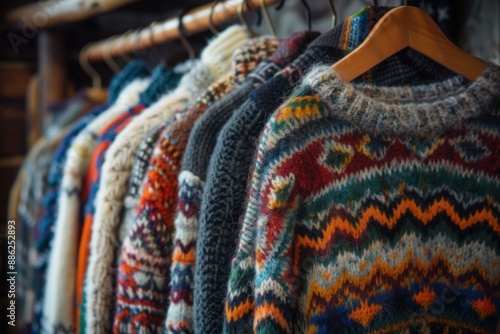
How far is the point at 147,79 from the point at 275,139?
601mm

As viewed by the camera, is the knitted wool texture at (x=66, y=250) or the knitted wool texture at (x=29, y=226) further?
the knitted wool texture at (x=29, y=226)

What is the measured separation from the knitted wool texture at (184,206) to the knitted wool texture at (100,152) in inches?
7.9

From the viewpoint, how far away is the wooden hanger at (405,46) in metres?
0.60

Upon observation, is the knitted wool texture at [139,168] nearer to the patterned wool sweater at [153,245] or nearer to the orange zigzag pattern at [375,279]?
the patterned wool sweater at [153,245]

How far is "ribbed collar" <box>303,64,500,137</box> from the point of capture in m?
0.58

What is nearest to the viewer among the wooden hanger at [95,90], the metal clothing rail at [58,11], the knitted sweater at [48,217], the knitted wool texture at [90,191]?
the knitted wool texture at [90,191]

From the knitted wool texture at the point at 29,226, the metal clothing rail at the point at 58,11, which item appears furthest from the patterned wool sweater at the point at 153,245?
the metal clothing rail at the point at 58,11

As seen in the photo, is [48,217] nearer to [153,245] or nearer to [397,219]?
[153,245]

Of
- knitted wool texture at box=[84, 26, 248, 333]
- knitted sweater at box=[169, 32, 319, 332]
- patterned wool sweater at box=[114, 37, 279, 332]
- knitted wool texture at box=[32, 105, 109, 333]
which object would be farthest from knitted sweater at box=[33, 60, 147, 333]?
knitted sweater at box=[169, 32, 319, 332]

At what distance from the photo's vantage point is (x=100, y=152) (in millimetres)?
872

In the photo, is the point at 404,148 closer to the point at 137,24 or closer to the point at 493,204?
the point at 493,204

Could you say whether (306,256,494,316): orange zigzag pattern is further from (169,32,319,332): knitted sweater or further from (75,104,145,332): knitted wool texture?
(75,104,145,332): knitted wool texture

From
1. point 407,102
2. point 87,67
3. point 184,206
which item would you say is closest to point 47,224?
point 184,206

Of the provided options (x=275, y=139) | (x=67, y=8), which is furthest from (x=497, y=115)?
(x=67, y=8)
